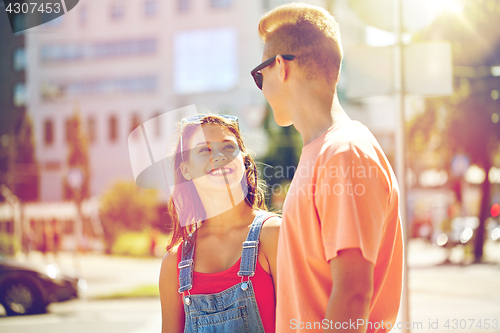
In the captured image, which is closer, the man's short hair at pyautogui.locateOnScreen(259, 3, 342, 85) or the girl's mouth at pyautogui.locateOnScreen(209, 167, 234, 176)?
the man's short hair at pyautogui.locateOnScreen(259, 3, 342, 85)

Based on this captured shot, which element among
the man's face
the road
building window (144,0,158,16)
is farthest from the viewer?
building window (144,0,158,16)

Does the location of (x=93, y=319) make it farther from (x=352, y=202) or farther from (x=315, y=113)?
(x=352, y=202)

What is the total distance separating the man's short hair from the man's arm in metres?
0.61

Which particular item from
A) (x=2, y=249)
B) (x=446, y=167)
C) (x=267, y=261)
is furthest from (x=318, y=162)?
(x=2, y=249)

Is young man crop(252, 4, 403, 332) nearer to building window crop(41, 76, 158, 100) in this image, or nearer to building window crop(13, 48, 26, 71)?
building window crop(41, 76, 158, 100)

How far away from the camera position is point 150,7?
133ft

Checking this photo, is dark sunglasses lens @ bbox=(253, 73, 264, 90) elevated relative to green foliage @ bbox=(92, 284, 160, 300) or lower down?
elevated

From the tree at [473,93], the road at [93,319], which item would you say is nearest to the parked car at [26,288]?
the road at [93,319]

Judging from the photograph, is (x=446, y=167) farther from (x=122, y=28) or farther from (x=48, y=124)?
(x=48, y=124)

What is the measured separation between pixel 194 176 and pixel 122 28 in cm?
4170

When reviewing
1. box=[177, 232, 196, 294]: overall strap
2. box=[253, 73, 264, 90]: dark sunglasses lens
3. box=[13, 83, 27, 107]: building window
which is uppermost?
box=[13, 83, 27, 107]: building window

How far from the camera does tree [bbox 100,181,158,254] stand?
28.8m

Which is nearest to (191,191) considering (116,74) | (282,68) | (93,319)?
(282,68)

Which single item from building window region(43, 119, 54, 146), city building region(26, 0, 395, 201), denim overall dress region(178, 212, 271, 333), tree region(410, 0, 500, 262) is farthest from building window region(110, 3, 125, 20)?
denim overall dress region(178, 212, 271, 333)
